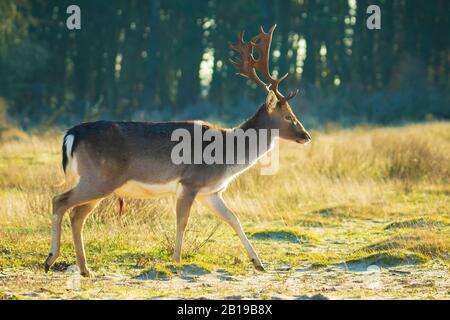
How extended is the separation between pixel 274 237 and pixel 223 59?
127 feet

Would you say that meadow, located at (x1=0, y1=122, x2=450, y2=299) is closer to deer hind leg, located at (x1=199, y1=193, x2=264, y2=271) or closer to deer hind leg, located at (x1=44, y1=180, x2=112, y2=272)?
deer hind leg, located at (x1=199, y1=193, x2=264, y2=271)

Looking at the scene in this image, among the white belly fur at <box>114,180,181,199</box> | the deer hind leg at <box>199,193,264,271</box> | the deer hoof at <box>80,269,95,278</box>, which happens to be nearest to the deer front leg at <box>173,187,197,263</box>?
the white belly fur at <box>114,180,181,199</box>

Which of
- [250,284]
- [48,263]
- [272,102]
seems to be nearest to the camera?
[250,284]

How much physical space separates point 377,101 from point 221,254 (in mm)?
37845

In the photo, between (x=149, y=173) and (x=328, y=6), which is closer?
(x=149, y=173)

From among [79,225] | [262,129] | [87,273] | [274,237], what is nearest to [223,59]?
[274,237]

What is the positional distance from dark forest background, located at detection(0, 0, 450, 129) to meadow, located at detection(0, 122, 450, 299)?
2682 cm

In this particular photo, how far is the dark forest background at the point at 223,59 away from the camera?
46.7m

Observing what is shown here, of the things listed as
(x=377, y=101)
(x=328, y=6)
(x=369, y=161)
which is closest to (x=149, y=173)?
(x=369, y=161)

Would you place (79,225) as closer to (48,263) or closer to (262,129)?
(48,263)

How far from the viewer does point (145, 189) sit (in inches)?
416

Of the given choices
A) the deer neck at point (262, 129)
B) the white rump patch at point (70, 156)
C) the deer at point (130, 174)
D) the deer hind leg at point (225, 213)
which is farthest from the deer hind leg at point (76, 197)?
the deer neck at point (262, 129)
